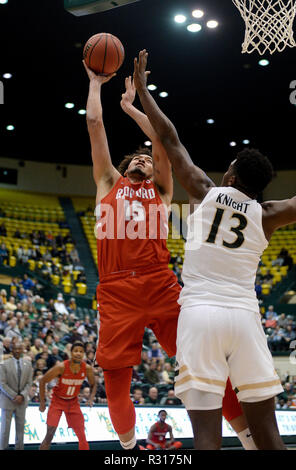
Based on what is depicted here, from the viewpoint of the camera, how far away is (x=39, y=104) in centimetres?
2006

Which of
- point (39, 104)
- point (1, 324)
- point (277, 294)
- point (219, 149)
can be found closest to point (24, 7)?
point (39, 104)

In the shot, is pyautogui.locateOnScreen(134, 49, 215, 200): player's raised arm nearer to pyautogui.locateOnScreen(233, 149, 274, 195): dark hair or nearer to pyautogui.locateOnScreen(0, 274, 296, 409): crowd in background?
pyautogui.locateOnScreen(233, 149, 274, 195): dark hair

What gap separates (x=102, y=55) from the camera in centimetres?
464

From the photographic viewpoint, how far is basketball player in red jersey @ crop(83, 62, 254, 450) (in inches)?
160

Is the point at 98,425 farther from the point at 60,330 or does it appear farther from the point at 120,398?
the point at 120,398

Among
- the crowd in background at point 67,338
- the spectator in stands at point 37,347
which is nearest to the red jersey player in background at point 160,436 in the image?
the crowd in background at point 67,338

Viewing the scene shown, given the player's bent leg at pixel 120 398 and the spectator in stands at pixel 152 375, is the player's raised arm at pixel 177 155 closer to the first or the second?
the player's bent leg at pixel 120 398

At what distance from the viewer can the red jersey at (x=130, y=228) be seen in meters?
4.22

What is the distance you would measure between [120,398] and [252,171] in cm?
183

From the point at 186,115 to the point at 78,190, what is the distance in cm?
682

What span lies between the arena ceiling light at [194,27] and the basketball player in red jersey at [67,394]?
9.40 metres

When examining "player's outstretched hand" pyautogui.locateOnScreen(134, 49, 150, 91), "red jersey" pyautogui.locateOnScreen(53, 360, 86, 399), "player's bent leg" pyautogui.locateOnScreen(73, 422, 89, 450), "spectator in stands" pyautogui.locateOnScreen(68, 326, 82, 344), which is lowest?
"player's bent leg" pyautogui.locateOnScreen(73, 422, 89, 450)

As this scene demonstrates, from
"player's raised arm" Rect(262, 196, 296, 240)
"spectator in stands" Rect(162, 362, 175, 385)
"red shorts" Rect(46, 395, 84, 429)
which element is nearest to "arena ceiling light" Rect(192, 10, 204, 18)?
"spectator in stands" Rect(162, 362, 175, 385)
